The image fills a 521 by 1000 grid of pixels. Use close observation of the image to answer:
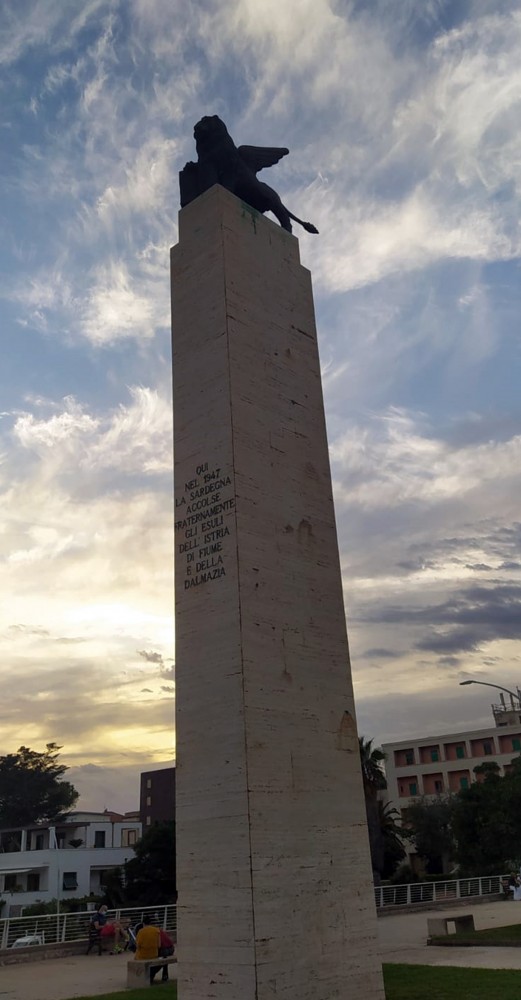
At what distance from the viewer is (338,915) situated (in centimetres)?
1169

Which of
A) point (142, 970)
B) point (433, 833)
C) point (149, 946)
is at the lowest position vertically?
point (142, 970)

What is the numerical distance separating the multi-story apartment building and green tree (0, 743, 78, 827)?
41527 millimetres

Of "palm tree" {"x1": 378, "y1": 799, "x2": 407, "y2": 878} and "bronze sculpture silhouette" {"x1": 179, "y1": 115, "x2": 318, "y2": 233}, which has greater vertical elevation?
"bronze sculpture silhouette" {"x1": 179, "y1": 115, "x2": 318, "y2": 233}

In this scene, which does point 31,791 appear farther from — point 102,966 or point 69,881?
point 102,966

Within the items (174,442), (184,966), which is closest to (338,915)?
(184,966)

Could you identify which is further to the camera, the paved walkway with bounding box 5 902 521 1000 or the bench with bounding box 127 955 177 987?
the bench with bounding box 127 955 177 987

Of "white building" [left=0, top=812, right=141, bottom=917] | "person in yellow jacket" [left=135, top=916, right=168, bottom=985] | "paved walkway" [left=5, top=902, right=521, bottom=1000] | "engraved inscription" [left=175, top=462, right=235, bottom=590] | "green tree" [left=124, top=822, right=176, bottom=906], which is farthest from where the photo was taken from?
"white building" [left=0, top=812, right=141, bottom=917]

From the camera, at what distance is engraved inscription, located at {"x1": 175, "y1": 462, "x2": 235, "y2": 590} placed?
1252 cm

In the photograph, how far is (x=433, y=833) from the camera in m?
68.7

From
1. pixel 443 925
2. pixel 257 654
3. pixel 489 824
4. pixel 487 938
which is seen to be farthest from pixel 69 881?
pixel 257 654

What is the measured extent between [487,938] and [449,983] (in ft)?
24.7

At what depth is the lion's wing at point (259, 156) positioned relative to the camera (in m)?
17.5

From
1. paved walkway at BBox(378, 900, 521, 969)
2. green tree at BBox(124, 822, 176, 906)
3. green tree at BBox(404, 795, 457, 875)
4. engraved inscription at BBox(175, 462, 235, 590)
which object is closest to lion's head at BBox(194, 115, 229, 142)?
engraved inscription at BBox(175, 462, 235, 590)

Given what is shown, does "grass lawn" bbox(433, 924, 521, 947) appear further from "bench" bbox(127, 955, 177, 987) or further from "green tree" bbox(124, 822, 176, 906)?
"green tree" bbox(124, 822, 176, 906)
